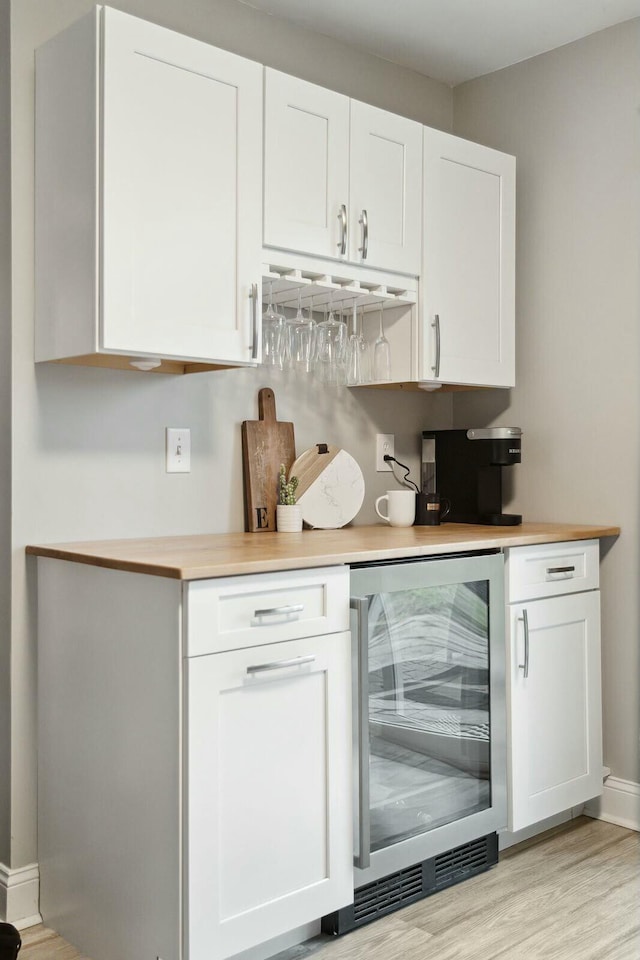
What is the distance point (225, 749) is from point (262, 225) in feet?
4.26

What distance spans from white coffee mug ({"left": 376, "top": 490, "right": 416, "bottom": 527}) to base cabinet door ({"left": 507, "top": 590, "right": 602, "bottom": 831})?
518 mm

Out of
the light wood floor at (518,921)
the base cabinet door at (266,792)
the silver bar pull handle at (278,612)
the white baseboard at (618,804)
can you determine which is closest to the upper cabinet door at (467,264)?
the silver bar pull handle at (278,612)

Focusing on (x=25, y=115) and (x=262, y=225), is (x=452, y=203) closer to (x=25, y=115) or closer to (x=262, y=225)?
(x=262, y=225)

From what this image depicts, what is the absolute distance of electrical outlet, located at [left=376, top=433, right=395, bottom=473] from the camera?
313 cm

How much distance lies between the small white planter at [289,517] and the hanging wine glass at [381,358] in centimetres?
49

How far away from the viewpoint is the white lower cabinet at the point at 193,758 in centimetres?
182

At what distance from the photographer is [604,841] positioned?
8.92 ft

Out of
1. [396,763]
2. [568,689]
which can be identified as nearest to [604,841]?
[568,689]

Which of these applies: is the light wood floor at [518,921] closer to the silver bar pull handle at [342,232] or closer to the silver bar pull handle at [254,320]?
the silver bar pull handle at [254,320]

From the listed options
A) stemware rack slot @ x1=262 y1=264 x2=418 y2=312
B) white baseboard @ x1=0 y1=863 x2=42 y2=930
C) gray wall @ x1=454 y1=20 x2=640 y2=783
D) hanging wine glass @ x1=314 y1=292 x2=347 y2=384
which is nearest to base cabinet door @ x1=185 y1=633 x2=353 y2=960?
white baseboard @ x1=0 y1=863 x2=42 y2=930

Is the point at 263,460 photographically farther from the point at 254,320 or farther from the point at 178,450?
the point at 254,320

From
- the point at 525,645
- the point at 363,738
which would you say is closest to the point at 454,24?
the point at 525,645

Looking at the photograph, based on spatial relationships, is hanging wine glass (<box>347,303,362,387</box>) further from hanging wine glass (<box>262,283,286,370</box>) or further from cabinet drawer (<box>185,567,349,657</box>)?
cabinet drawer (<box>185,567,349,657</box>)

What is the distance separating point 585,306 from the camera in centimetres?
298
